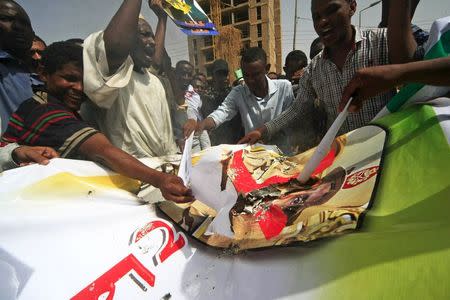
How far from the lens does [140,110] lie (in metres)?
1.51

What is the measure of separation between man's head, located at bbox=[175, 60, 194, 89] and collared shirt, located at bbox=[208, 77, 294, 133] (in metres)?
0.38

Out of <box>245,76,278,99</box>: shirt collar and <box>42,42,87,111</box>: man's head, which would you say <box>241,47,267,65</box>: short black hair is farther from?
<box>42,42,87,111</box>: man's head

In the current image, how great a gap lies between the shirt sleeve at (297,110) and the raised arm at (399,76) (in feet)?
2.87

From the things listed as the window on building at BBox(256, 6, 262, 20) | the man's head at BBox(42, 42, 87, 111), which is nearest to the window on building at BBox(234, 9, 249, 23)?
the window on building at BBox(256, 6, 262, 20)

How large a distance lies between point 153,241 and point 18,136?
795mm

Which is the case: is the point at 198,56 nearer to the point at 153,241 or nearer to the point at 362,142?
the point at 362,142

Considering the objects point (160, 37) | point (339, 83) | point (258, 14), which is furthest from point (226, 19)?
point (339, 83)

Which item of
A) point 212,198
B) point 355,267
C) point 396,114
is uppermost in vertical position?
point 396,114

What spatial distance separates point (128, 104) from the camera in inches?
57.7

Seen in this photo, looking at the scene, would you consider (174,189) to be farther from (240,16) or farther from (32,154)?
(240,16)

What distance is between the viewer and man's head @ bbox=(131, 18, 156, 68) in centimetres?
157

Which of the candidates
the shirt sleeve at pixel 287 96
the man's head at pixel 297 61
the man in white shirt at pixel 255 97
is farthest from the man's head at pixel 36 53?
the man's head at pixel 297 61

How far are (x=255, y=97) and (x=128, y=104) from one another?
4.25ft

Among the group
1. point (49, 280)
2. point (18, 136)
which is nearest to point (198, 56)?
point (18, 136)
